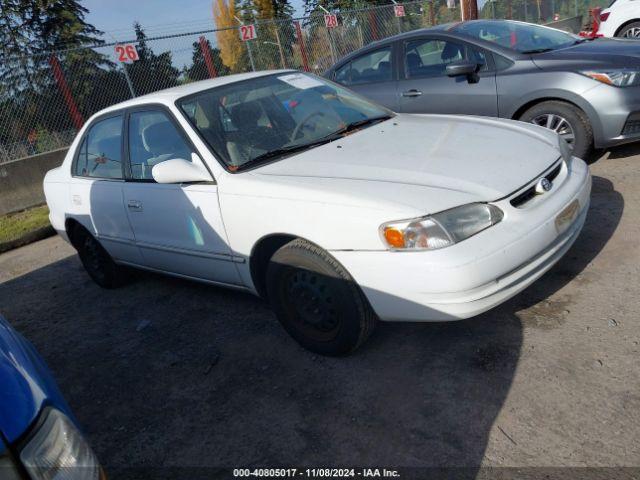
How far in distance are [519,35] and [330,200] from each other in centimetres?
415

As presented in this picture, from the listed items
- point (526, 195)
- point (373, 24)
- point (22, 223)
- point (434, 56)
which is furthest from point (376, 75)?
point (373, 24)

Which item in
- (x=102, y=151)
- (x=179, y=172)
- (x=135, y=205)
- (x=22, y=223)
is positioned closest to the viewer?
(x=179, y=172)

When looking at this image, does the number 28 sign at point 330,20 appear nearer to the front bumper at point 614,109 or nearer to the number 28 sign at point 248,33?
the number 28 sign at point 248,33

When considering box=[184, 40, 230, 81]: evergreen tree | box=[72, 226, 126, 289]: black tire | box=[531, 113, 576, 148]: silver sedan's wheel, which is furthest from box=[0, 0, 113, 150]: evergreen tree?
Result: box=[531, 113, 576, 148]: silver sedan's wheel

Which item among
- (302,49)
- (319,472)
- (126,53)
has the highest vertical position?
(126,53)

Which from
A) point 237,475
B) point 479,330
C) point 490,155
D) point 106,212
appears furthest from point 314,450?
point 106,212

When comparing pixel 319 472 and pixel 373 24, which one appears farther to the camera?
pixel 373 24

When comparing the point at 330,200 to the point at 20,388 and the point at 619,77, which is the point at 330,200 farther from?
the point at 619,77

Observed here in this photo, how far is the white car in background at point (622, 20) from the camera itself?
972 cm

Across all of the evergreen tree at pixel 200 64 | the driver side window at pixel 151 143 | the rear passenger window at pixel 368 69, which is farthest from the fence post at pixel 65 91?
the driver side window at pixel 151 143

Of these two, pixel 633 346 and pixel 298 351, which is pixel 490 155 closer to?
pixel 633 346

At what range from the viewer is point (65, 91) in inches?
390

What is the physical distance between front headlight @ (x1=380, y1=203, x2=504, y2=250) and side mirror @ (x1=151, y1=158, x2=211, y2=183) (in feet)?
4.15

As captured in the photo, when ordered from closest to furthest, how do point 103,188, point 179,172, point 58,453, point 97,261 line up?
point 58,453, point 179,172, point 103,188, point 97,261
